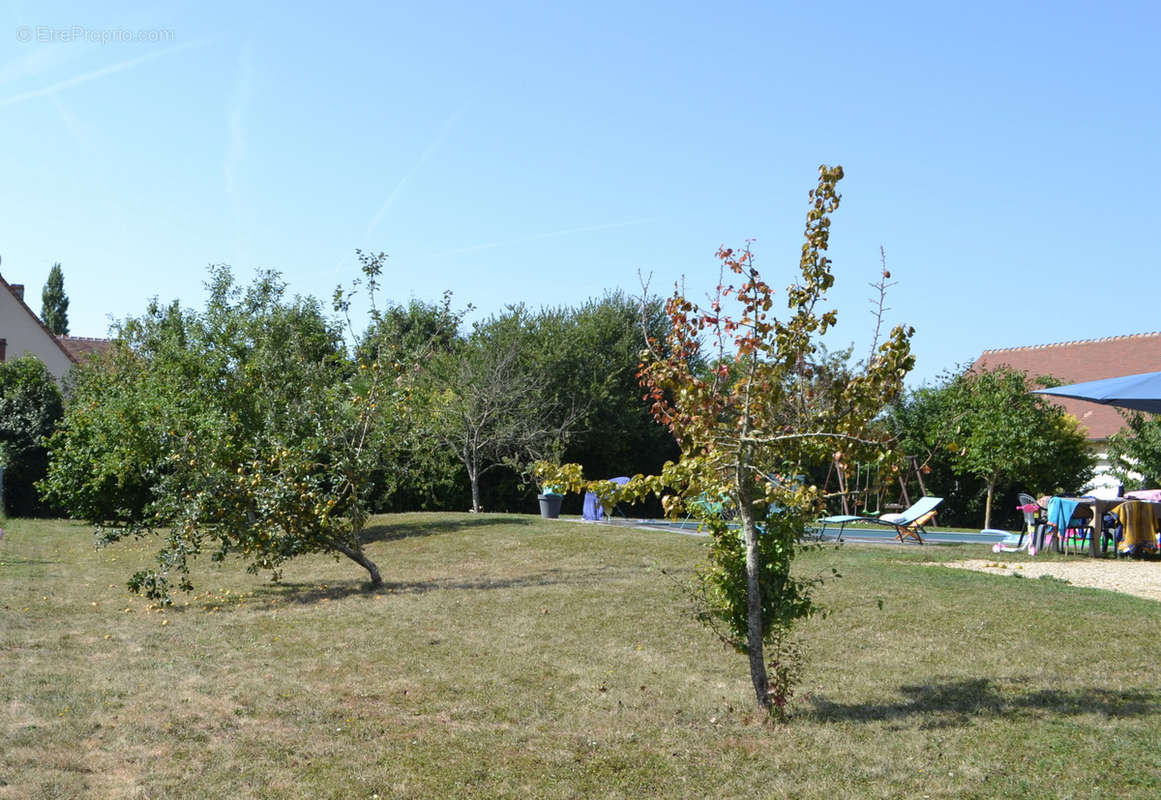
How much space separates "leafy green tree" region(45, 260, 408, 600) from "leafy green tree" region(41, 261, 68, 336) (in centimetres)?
3245

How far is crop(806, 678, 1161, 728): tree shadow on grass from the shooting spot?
18.0 feet

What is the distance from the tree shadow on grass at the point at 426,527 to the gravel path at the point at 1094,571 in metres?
8.56

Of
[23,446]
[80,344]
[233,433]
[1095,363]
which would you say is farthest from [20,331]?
[1095,363]

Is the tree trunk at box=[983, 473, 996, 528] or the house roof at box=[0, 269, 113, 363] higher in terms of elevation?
the house roof at box=[0, 269, 113, 363]

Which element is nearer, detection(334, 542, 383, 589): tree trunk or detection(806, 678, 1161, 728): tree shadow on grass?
detection(806, 678, 1161, 728): tree shadow on grass

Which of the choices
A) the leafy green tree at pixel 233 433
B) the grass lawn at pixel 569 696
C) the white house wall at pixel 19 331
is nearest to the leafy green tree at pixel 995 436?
the grass lawn at pixel 569 696

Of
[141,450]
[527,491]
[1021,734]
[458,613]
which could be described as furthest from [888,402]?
[527,491]

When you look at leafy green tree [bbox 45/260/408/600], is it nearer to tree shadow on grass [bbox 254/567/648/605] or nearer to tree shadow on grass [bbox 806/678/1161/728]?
tree shadow on grass [bbox 254/567/648/605]

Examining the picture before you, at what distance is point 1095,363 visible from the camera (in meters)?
32.6

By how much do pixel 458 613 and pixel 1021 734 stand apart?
5.74 m

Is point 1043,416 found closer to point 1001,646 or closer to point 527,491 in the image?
point 527,491

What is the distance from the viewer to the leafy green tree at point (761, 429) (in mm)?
5492

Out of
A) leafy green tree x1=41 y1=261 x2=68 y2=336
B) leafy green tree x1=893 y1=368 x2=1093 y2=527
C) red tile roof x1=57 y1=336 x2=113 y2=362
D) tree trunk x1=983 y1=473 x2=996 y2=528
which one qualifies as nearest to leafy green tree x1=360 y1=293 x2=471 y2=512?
leafy green tree x1=893 y1=368 x2=1093 y2=527

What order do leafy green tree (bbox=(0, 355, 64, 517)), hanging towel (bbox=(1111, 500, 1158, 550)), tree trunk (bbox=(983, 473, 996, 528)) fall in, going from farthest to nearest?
leafy green tree (bbox=(0, 355, 64, 517))
tree trunk (bbox=(983, 473, 996, 528))
hanging towel (bbox=(1111, 500, 1158, 550))
